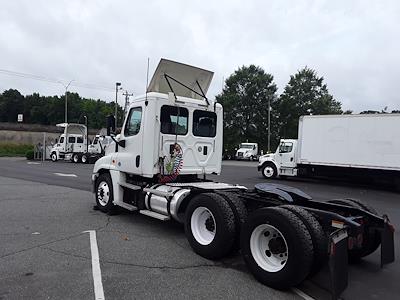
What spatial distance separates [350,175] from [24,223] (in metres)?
15.0

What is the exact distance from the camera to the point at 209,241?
239 inches

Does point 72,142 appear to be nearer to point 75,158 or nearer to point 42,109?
point 75,158

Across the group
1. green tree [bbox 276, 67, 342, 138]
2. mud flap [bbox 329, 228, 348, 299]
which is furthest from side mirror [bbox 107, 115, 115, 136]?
green tree [bbox 276, 67, 342, 138]

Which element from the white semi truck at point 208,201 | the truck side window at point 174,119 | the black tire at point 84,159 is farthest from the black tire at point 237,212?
the black tire at point 84,159

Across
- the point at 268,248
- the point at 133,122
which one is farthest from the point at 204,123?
the point at 268,248

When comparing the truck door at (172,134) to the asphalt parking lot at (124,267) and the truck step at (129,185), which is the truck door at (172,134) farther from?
the asphalt parking lot at (124,267)

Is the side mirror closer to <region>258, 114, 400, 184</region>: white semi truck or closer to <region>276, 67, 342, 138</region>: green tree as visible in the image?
<region>258, 114, 400, 184</region>: white semi truck

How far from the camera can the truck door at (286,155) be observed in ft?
68.8

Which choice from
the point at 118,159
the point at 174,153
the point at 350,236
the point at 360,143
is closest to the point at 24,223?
the point at 118,159

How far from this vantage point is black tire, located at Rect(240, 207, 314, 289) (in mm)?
4512

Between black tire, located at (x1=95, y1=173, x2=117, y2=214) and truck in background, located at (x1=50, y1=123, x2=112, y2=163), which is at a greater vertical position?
truck in background, located at (x1=50, y1=123, x2=112, y2=163)

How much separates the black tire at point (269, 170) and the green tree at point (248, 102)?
39.5 meters

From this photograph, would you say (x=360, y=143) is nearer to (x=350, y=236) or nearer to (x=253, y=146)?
(x=350, y=236)

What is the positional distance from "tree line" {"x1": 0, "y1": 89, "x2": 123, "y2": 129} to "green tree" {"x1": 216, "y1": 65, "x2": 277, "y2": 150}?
56.9m
